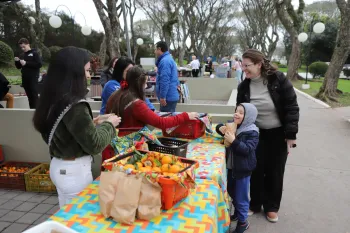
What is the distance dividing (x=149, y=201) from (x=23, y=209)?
2662mm

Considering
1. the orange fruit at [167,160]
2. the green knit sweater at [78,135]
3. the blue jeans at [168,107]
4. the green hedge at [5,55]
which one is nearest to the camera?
the green knit sweater at [78,135]

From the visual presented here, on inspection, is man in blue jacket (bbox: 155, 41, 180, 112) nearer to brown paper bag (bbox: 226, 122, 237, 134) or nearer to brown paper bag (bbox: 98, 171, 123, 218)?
brown paper bag (bbox: 226, 122, 237, 134)

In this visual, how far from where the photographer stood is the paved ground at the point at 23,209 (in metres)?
3.29

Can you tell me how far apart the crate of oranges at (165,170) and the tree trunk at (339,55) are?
39.2 ft

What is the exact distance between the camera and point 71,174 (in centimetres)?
205

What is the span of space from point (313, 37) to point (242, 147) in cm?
3721

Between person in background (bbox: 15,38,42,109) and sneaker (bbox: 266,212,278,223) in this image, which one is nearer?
sneaker (bbox: 266,212,278,223)

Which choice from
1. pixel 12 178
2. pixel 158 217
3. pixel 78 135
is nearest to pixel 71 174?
pixel 78 135

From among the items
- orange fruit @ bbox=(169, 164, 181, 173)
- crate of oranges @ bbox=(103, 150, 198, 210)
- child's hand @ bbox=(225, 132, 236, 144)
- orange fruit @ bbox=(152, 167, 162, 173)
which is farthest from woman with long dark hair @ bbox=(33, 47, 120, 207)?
child's hand @ bbox=(225, 132, 236, 144)

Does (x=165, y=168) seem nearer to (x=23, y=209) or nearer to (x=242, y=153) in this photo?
(x=242, y=153)

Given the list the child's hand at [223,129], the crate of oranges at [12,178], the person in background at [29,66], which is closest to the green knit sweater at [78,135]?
the child's hand at [223,129]

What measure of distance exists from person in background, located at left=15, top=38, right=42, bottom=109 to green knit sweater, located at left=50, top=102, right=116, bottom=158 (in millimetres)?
4872

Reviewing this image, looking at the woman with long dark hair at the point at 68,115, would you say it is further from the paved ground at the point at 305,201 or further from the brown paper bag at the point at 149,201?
the paved ground at the point at 305,201

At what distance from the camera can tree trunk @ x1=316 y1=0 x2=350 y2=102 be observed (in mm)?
11320
